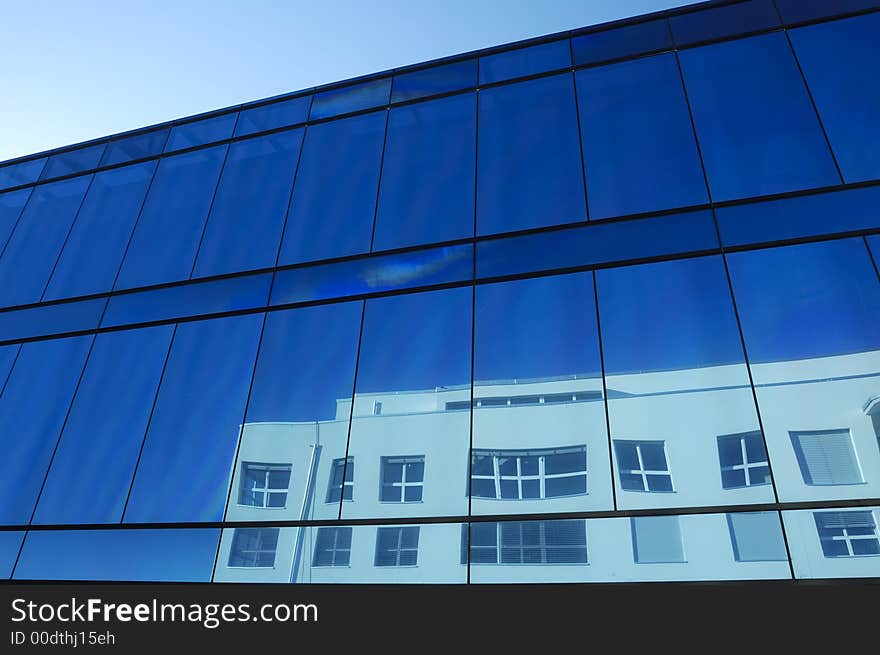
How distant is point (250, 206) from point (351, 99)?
12.1 feet

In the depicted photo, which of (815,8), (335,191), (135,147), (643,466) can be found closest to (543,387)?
(643,466)

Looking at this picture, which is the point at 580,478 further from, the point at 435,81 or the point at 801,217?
the point at 435,81

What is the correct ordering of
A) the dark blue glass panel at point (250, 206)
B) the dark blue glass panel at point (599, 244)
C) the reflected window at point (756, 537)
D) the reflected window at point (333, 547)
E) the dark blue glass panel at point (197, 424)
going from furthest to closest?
the dark blue glass panel at point (250, 206) < the dark blue glass panel at point (599, 244) < the dark blue glass panel at point (197, 424) < the reflected window at point (333, 547) < the reflected window at point (756, 537)

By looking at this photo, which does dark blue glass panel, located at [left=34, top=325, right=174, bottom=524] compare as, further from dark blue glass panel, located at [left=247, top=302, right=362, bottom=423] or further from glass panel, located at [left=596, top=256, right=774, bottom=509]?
glass panel, located at [left=596, top=256, right=774, bottom=509]

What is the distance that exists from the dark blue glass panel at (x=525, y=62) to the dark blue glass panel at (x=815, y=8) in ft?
14.1

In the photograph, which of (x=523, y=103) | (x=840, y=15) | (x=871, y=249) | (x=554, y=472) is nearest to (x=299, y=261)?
(x=523, y=103)

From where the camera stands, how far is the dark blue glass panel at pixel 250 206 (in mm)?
12602

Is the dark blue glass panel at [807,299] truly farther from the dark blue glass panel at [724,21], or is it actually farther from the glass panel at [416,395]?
the dark blue glass panel at [724,21]

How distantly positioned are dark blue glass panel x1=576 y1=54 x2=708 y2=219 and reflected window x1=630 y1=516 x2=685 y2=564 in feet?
17.5

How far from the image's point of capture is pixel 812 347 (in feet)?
27.1

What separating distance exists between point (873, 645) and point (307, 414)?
7852 mm

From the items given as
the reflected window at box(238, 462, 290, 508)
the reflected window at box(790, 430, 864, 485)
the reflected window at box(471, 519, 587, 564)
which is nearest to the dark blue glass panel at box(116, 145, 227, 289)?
the reflected window at box(238, 462, 290, 508)

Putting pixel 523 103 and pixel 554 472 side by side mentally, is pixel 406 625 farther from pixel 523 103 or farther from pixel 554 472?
pixel 523 103

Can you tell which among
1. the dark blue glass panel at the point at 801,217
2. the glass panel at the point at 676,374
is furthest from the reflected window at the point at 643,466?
the dark blue glass panel at the point at 801,217
